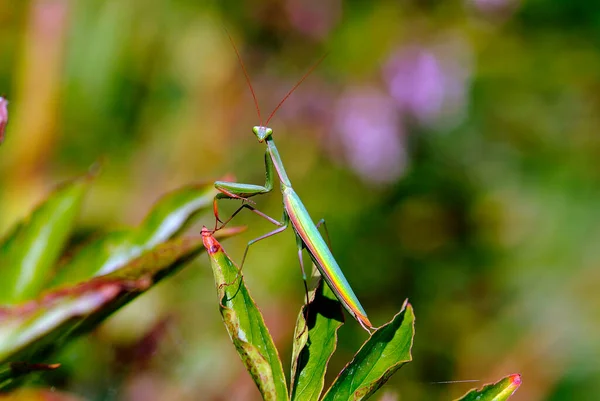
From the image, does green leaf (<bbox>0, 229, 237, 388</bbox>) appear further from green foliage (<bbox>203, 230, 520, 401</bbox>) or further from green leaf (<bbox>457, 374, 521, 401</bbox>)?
green leaf (<bbox>457, 374, 521, 401</bbox>)

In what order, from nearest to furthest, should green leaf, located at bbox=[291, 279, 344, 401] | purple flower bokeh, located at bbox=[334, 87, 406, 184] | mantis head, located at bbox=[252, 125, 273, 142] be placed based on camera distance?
1. green leaf, located at bbox=[291, 279, 344, 401]
2. mantis head, located at bbox=[252, 125, 273, 142]
3. purple flower bokeh, located at bbox=[334, 87, 406, 184]

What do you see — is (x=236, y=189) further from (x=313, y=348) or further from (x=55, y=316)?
(x=55, y=316)

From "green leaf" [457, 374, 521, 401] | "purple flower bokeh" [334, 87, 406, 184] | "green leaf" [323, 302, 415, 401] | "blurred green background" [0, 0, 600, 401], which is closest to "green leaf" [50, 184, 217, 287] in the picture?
"green leaf" [323, 302, 415, 401]

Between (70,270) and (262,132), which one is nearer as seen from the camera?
(70,270)

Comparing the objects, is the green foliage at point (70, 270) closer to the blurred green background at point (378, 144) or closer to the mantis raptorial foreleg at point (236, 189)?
the mantis raptorial foreleg at point (236, 189)

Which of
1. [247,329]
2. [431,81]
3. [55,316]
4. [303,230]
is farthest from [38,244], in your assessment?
[431,81]
